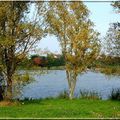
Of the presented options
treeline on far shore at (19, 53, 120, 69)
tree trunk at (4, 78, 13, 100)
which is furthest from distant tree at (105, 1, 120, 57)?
tree trunk at (4, 78, 13, 100)

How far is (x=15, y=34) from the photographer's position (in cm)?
2069

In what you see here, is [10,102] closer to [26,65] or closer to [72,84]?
[26,65]

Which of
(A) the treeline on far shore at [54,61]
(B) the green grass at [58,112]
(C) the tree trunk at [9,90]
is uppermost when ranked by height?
(A) the treeline on far shore at [54,61]

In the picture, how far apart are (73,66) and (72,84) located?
1212 millimetres

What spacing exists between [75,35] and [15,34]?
18.8 ft

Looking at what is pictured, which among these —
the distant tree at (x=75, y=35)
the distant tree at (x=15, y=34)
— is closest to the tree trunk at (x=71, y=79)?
the distant tree at (x=75, y=35)

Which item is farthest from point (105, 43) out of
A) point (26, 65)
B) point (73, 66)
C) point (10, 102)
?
point (10, 102)

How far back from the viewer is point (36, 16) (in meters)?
21.6

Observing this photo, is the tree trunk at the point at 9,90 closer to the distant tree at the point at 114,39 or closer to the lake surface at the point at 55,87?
the lake surface at the point at 55,87

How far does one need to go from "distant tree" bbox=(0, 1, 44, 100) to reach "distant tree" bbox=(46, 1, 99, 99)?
424cm

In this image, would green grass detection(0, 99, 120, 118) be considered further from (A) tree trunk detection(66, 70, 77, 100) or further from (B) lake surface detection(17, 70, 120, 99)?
(A) tree trunk detection(66, 70, 77, 100)

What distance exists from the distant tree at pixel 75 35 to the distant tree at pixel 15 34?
4240 mm

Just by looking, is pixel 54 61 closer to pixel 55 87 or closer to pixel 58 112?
pixel 55 87

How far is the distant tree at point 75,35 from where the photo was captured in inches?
1002
